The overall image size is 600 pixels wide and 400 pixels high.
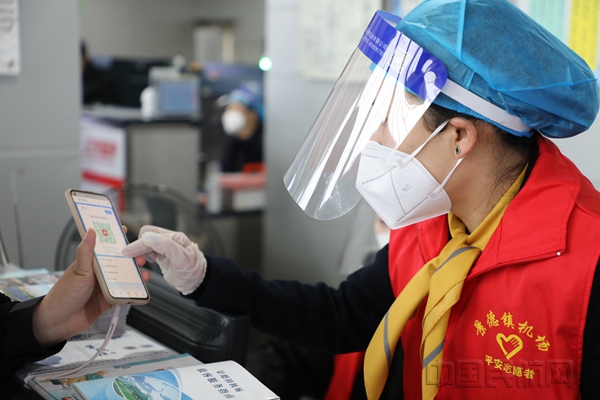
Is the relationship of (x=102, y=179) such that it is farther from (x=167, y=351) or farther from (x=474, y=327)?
(x=474, y=327)

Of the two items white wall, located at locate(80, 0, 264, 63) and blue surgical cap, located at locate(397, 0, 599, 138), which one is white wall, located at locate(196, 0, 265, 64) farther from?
blue surgical cap, located at locate(397, 0, 599, 138)

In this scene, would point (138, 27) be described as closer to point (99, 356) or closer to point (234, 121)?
point (234, 121)

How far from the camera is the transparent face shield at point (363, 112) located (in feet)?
3.78

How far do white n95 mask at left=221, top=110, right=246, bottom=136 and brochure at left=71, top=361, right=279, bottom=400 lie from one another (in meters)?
3.22

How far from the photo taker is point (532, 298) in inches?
42.9

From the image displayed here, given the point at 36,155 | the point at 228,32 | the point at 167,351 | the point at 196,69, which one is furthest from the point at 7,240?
the point at 228,32

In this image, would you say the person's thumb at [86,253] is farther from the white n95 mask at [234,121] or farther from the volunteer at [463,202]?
the white n95 mask at [234,121]

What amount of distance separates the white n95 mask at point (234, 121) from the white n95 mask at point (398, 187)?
9.68 feet

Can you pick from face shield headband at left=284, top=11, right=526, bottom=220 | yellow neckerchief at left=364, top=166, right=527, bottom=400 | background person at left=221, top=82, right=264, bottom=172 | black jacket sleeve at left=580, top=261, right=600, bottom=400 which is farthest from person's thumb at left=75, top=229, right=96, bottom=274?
background person at left=221, top=82, right=264, bottom=172

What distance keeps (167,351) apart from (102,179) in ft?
7.25

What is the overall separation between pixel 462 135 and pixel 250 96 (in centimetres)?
329

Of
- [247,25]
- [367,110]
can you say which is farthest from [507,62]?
[247,25]

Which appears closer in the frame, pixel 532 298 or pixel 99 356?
pixel 532 298

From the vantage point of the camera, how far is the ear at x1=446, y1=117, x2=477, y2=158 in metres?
1.17
